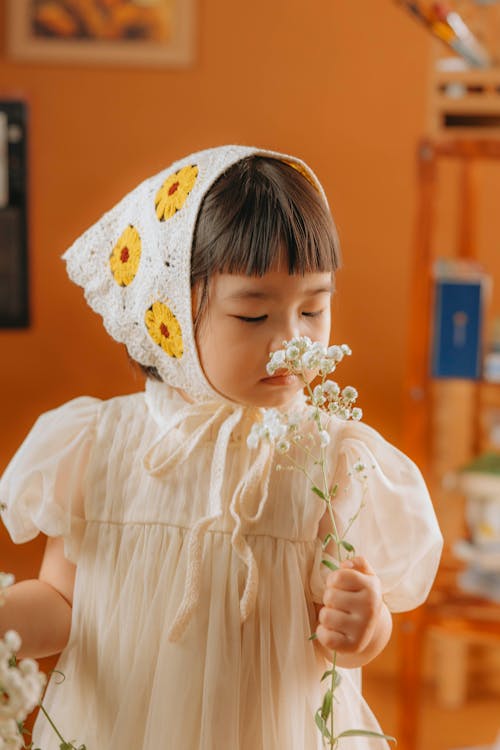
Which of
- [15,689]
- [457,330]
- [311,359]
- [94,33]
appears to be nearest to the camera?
[15,689]

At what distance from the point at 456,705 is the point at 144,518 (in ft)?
5.75

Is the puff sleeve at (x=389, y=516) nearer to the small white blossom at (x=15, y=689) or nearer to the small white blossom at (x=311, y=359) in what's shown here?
the small white blossom at (x=311, y=359)

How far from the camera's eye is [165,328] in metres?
1.00

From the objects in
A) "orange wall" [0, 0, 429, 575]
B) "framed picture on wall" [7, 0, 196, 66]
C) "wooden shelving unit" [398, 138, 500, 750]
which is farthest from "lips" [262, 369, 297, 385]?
"framed picture on wall" [7, 0, 196, 66]

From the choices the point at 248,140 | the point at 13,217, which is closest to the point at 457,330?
the point at 248,140

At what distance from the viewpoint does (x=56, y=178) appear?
8.69 ft

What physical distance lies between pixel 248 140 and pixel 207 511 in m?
1.75

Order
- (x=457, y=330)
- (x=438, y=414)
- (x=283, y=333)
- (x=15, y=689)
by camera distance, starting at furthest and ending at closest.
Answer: (x=438, y=414) → (x=457, y=330) → (x=283, y=333) → (x=15, y=689)

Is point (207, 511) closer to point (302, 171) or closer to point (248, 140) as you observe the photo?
point (302, 171)

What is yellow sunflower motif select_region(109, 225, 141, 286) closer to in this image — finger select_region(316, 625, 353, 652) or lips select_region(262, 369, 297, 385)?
lips select_region(262, 369, 297, 385)

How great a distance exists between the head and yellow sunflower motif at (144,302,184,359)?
0.09 ft

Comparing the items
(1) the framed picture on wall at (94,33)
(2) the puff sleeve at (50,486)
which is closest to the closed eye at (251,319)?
(2) the puff sleeve at (50,486)

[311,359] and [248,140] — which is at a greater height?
[248,140]

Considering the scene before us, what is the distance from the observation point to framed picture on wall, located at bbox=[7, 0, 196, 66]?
2.59 meters
